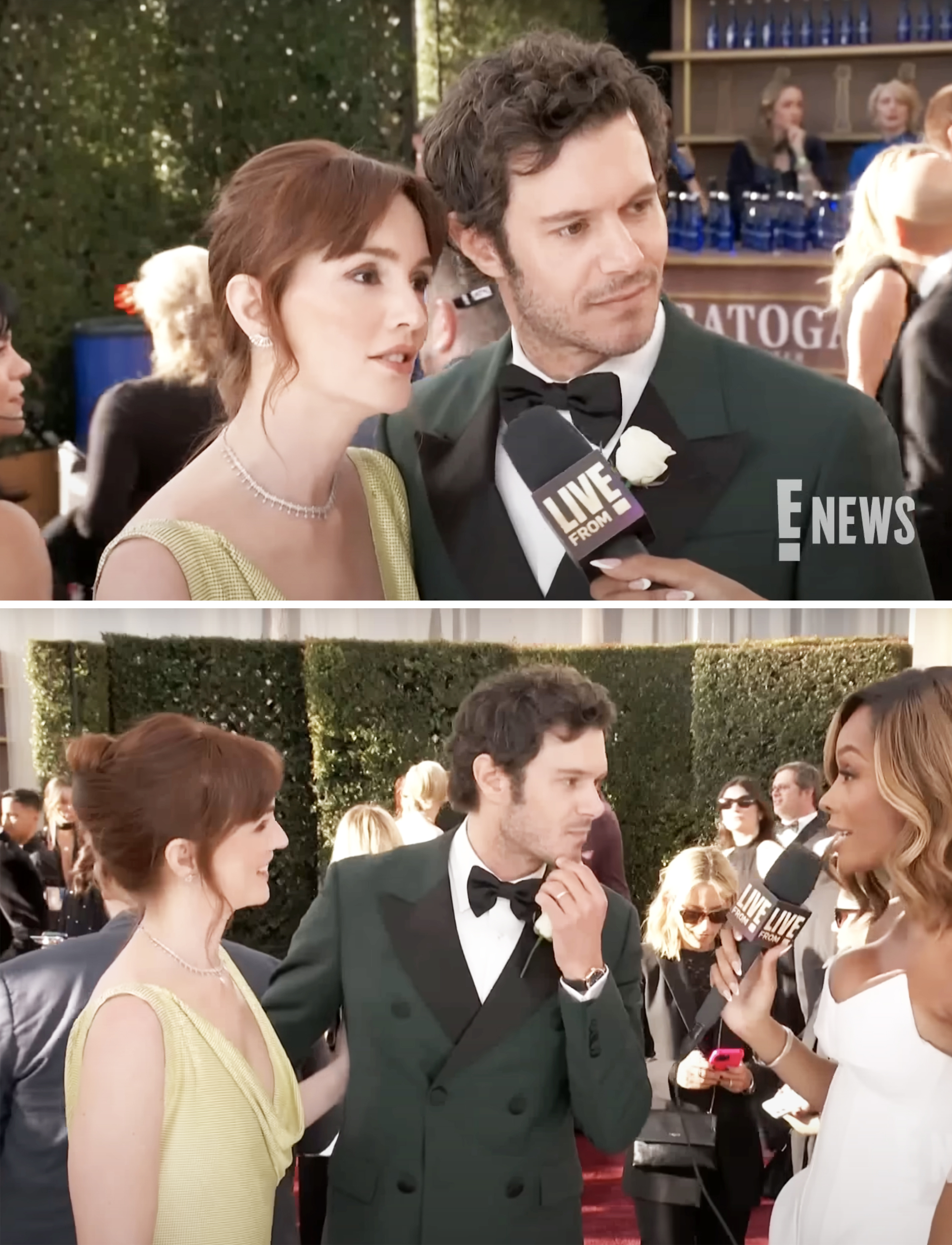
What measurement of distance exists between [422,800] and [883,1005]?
563mm

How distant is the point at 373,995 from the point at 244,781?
29cm

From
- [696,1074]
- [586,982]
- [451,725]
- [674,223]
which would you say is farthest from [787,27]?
[696,1074]

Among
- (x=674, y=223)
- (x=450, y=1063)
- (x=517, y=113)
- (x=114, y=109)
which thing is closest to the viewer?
(x=517, y=113)

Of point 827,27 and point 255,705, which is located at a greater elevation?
point 827,27

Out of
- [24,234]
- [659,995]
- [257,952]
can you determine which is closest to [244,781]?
[257,952]

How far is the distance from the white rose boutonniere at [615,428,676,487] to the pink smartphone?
2.24 feet

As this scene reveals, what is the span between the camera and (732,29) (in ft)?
4.44

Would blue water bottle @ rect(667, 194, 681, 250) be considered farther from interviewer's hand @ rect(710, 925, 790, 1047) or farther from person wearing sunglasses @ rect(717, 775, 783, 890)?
interviewer's hand @ rect(710, 925, 790, 1047)

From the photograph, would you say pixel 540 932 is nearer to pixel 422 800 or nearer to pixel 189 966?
pixel 422 800

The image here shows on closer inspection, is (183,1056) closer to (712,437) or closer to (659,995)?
(659,995)

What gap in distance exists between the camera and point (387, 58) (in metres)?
1.40

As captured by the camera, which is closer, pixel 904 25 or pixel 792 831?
pixel 904 25

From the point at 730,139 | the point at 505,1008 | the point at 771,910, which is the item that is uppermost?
the point at 730,139

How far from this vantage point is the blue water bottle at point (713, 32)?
1.34m
